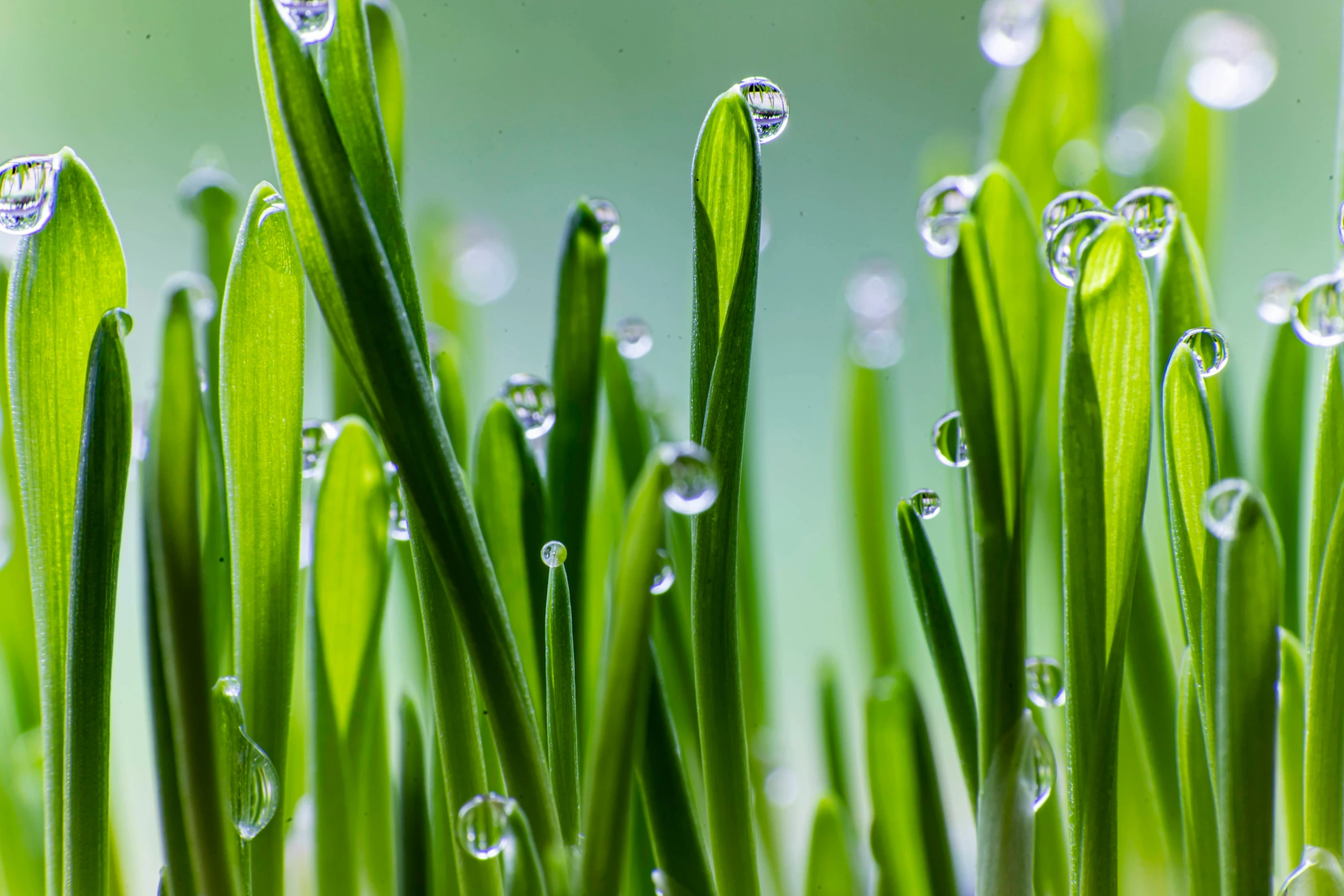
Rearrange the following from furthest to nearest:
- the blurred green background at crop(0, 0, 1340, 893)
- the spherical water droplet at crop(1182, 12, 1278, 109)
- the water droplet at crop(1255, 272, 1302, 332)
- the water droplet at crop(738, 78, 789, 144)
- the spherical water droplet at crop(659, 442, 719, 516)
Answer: the blurred green background at crop(0, 0, 1340, 893) < the spherical water droplet at crop(1182, 12, 1278, 109) < the water droplet at crop(1255, 272, 1302, 332) < the water droplet at crop(738, 78, 789, 144) < the spherical water droplet at crop(659, 442, 719, 516)

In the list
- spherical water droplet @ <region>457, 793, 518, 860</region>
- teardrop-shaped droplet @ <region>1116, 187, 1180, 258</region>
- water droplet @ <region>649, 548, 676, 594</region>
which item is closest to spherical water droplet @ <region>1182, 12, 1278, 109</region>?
teardrop-shaped droplet @ <region>1116, 187, 1180, 258</region>

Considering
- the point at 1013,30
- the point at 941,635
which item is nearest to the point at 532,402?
the point at 941,635

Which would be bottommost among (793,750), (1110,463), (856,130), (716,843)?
(793,750)

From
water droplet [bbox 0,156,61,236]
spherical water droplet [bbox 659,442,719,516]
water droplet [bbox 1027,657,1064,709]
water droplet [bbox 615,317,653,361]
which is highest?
water droplet [bbox 0,156,61,236]

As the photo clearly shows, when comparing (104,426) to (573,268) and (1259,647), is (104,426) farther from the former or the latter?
(1259,647)

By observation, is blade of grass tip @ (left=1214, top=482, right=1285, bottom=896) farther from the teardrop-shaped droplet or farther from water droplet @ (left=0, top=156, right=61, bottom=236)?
water droplet @ (left=0, top=156, right=61, bottom=236)

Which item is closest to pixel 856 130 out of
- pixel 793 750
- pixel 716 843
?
pixel 793 750

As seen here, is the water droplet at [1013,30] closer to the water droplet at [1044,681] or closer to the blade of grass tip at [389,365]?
the water droplet at [1044,681]
